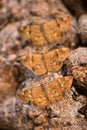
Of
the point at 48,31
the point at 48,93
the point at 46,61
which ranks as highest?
the point at 48,31

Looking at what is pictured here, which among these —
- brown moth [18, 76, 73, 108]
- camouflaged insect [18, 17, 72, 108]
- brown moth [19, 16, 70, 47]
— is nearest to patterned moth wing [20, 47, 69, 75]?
camouflaged insect [18, 17, 72, 108]

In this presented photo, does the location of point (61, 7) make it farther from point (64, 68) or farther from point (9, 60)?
point (64, 68)

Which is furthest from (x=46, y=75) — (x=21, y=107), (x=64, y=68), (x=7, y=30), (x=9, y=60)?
(x=7, y=30)

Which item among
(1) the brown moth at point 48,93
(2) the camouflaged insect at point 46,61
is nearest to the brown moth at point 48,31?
(2) the camouflaged insect at point 46,61

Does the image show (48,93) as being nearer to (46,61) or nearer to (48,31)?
(46,61)

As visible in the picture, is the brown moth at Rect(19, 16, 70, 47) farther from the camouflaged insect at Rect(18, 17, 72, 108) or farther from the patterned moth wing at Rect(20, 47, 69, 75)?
the patterned moth wing at Rect(20, 47, 69, 75)

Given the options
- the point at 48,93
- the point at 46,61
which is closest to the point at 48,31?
the point at 46,61

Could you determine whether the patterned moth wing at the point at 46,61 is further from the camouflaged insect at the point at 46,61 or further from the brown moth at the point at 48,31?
the brown moth at the point at 48,31
